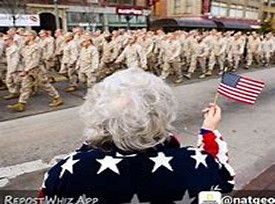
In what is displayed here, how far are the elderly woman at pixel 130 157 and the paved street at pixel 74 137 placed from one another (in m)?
3.29

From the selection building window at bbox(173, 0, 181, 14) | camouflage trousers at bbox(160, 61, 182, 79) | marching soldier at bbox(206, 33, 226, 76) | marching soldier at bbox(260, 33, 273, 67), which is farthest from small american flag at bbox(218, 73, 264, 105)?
building window at bbox(173, 0, 181, 14)

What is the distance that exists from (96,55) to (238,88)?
6.57 meters

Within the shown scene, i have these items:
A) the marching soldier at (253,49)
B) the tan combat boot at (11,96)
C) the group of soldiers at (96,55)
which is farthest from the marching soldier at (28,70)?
the marching soldier at (253,49)

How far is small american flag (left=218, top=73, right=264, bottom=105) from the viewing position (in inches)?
160

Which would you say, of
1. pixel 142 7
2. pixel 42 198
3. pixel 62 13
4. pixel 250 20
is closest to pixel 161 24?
pixel 142 7

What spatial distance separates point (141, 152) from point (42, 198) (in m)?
0.46

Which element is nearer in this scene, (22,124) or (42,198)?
(42,198)

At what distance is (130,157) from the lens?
1.60m

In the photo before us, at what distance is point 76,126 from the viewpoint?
7531 mm

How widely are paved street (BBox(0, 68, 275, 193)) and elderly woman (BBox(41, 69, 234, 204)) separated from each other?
3.29 metres

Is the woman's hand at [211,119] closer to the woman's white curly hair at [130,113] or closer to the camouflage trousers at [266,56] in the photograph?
the woman's white curly hair at [130,113]

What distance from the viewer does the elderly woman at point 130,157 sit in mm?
1573

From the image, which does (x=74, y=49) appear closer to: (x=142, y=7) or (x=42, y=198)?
(x=42, y=198)

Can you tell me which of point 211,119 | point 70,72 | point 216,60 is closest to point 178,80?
point 216,60
